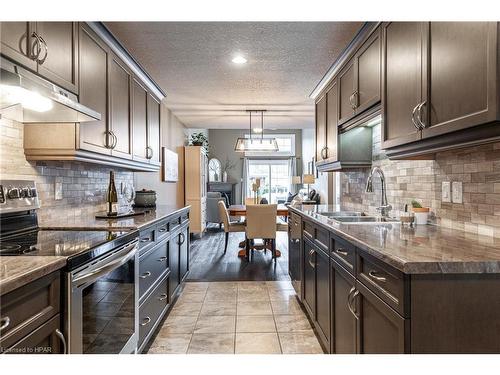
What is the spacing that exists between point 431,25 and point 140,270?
83.1 inches

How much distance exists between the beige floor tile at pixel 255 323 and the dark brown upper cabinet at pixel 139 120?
174cm

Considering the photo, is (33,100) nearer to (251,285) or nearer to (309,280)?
(309,280)

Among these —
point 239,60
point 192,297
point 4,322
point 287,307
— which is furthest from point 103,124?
point 287,307

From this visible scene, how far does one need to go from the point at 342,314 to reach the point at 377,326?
1.66ft

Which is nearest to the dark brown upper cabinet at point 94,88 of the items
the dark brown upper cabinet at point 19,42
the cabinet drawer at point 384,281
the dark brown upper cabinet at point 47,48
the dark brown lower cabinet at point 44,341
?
the dark brown upper cabinet at point 47,48

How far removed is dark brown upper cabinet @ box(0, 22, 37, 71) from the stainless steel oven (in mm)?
958

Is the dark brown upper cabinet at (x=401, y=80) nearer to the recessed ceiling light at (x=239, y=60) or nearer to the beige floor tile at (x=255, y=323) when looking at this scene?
the recessed ceiling light at (x=239, y=60)

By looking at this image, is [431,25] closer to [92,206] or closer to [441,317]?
[441,317]

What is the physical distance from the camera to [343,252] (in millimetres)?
1752

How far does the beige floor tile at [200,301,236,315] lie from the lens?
9.82 ft

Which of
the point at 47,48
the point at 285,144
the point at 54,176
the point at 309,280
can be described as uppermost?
the point at 285,144

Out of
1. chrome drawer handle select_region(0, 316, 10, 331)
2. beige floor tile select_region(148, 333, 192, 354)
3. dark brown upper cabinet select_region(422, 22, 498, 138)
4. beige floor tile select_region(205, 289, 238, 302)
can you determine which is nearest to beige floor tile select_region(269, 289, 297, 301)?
beige floor tile select_region(205, 289, 238, 302)

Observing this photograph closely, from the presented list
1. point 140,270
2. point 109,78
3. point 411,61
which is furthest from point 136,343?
point 411,61
